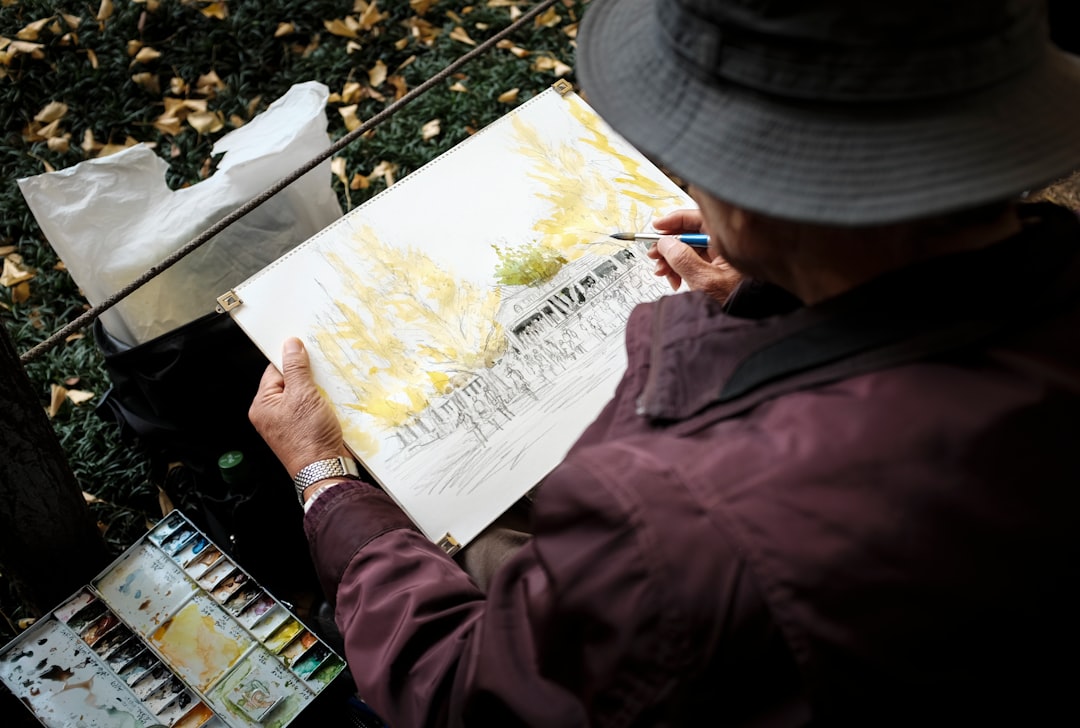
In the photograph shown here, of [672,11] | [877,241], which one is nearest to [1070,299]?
[877,241]

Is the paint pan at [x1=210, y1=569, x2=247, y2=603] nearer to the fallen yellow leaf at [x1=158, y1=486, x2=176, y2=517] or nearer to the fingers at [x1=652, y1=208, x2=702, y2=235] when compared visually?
the fallen yellow leaf at [x1=158, y1=486, x2=176, y2=517]

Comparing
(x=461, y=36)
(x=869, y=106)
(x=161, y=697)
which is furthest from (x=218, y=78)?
(x=869, y=106)

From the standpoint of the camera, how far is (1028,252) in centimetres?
79

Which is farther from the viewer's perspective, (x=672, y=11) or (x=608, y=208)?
(x=608, y=208)

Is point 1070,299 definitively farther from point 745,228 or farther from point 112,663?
point 112,663

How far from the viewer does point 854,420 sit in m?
0.75

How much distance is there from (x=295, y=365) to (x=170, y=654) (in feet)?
1.73

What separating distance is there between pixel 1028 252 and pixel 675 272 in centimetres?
69

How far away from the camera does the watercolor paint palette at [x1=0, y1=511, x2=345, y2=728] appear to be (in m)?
1.41

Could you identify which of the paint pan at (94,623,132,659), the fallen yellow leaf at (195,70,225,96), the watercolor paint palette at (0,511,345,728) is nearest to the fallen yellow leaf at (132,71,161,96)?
the fallen yellow leaf at (195,70,225,96)

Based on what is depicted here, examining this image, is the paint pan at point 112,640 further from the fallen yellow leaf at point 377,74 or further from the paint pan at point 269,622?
the fallen yellow leaf at point 377,74

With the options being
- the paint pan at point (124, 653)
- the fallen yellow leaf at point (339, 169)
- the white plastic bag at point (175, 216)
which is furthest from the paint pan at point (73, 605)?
the fallen yellow leaf at point (339, 169)

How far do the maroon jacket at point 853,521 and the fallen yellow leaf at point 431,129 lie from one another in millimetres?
1705

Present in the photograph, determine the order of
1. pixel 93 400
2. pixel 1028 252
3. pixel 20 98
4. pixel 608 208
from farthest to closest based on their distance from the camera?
pixel 20 98, pixel 93 400, pixel 608 208, pixel 1028 252
